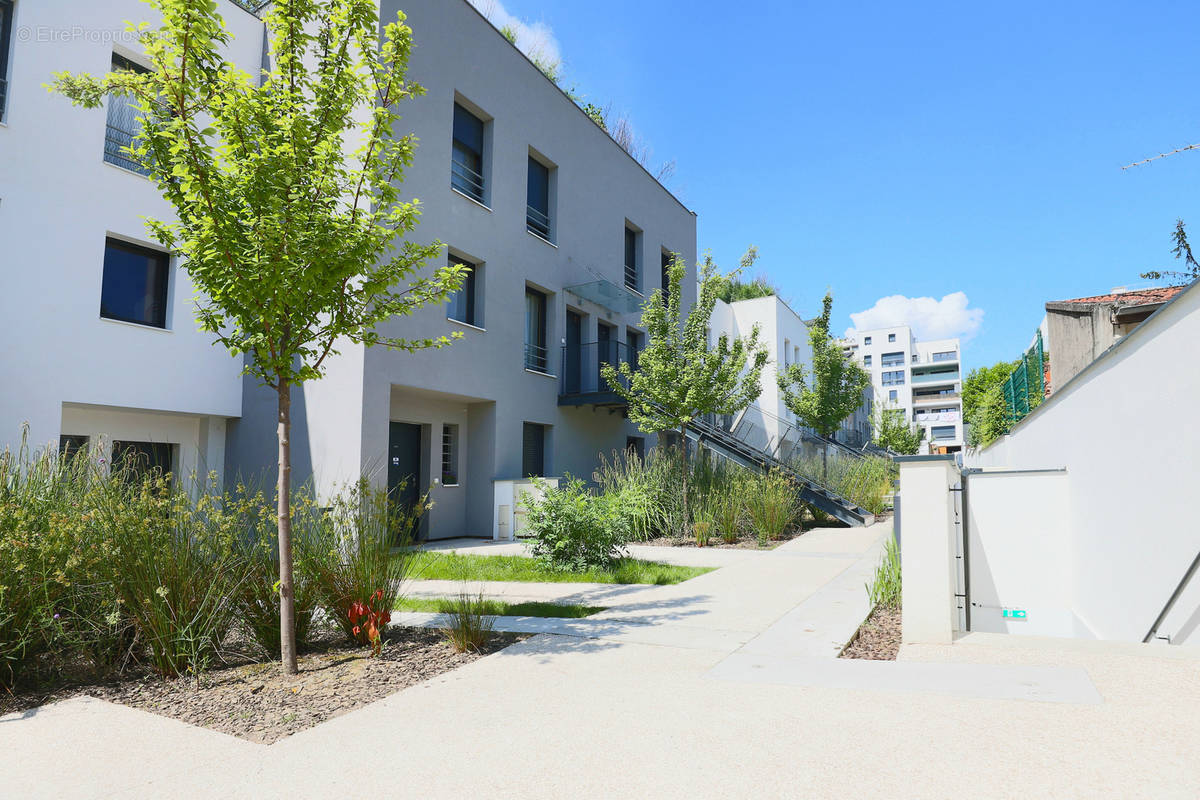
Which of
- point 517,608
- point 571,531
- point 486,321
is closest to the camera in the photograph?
point 517,608

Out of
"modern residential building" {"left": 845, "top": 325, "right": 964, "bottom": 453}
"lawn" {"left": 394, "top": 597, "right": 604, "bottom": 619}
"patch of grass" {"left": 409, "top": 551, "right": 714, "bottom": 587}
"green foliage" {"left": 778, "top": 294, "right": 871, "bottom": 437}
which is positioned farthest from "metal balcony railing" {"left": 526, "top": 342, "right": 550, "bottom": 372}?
"modern residential building" {"left": 845, "top": 325, "right": 964, "bottom": 453}

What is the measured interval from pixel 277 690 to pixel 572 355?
1293 cm

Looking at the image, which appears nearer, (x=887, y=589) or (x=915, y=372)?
(x=887, y=589)

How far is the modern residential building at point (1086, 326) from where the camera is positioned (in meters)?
10.2

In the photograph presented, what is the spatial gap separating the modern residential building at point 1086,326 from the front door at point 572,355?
9277 mm

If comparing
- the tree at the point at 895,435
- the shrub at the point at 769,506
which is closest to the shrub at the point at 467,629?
the shrub at the point at 769,506

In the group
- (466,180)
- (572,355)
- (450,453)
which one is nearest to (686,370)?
(572,355)

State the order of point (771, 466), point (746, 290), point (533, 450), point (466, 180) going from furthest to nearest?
1. point (746, 290)
2. point (771, 466)
3. point (533, 450)
4. point (466, 180)

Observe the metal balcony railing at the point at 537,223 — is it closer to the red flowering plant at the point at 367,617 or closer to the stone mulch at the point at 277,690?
the red flowering plant at the point at 367,617

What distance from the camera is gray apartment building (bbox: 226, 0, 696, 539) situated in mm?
11711

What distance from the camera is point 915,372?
96125 millimetres

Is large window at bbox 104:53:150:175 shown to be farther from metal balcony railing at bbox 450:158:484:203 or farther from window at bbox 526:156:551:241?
window at bbox 526:156:551:241

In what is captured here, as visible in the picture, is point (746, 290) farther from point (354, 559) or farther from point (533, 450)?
point (354, 559)

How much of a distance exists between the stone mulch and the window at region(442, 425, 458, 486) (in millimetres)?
8939
